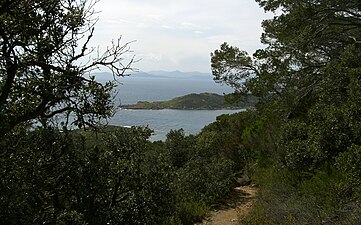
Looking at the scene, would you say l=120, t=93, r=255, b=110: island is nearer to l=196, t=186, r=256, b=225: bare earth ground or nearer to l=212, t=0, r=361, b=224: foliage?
l=212, t=0, r=361, b=224: foliage

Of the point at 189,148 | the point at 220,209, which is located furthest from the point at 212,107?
the point at 220,209

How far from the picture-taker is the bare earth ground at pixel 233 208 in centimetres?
969

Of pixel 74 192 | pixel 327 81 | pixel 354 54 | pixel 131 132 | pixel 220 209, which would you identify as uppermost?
Result: pixel 354 54

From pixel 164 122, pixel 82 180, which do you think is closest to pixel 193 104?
pixel 164 122

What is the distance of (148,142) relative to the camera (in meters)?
8.66

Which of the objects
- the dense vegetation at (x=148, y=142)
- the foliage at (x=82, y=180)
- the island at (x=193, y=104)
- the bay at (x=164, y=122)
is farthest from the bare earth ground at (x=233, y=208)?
the island at (x=193, y=104)

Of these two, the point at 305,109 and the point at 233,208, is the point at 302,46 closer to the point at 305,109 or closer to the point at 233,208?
the point at 305,109

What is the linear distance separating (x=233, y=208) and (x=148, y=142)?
369cm

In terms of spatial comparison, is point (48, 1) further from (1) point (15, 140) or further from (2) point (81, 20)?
(1) point (15, 140)

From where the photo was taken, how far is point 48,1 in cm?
454

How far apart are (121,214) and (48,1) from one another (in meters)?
3.93

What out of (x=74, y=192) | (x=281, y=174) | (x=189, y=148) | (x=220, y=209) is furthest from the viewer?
(x=189, y=148)

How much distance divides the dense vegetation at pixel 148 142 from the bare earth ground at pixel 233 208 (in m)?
0.34

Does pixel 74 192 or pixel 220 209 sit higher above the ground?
pixel 74 192
